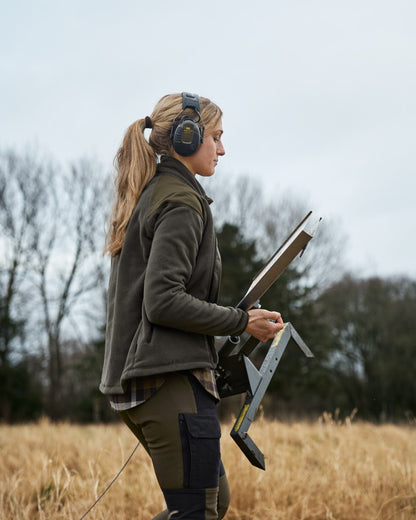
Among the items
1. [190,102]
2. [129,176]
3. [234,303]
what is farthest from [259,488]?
[234,303]

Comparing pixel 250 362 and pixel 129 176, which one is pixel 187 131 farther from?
pixel 250 362

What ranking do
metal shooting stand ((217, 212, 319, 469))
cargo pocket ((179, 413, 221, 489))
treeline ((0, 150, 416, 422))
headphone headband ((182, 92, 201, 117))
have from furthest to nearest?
treeline ((0, 150, 416, 422)) < headphone headband ((182, 92, 201, 117)) < metal shooting stand ((217, 212, 319, 469)) < cargo pocket ((179, 413, 221, 489))

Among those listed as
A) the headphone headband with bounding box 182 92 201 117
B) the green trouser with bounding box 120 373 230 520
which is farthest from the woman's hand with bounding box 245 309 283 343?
the headphone headband with bounding box 182 92 201 117

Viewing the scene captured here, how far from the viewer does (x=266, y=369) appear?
6.95 ft

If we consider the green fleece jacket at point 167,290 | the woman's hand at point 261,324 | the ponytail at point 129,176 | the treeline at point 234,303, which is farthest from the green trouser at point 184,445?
the treeline at point 234,303

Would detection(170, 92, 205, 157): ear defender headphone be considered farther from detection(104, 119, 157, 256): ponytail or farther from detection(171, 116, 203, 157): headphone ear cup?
detection(104, 119, 157, 256): ponytail

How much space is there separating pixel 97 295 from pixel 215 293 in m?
19.4

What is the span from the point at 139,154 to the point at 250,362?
32.8 inches

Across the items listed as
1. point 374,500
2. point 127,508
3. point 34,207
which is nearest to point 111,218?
point 127,508

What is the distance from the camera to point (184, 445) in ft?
5.78

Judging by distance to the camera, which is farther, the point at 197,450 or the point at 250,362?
the point at 250,362

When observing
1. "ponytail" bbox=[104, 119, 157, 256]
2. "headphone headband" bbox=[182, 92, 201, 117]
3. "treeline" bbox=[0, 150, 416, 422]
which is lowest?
"treeline" bbox=[0, 150, 416, 422]

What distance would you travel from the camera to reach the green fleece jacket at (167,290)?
1.77m

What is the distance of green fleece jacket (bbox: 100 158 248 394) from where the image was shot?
5.82ft
